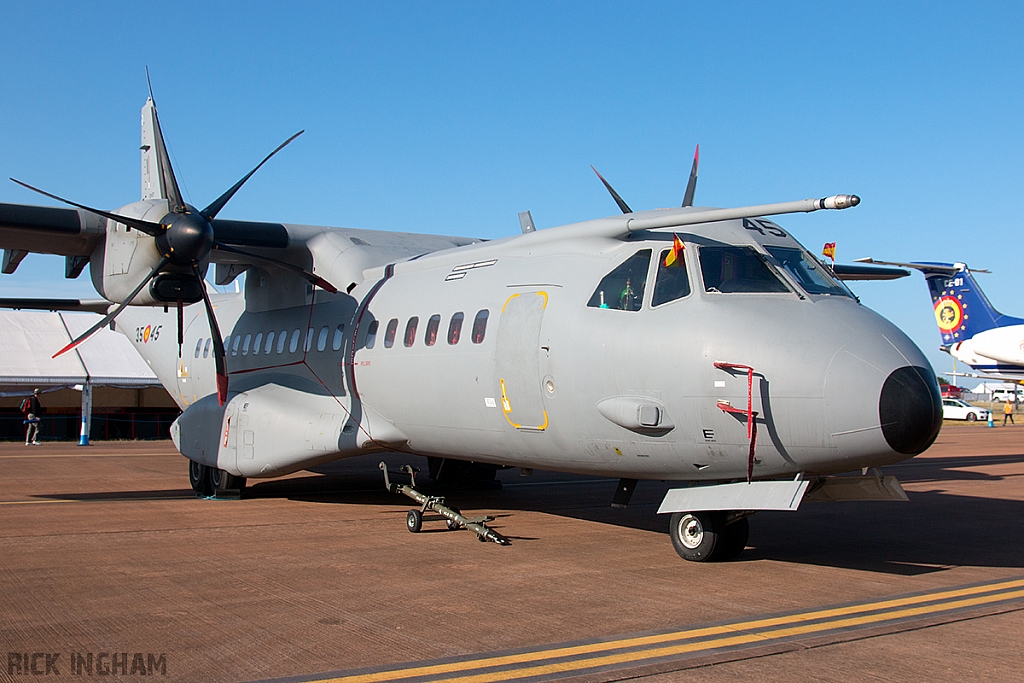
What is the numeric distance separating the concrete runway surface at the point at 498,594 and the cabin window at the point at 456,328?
7.38 feet

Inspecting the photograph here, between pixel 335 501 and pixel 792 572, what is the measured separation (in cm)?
743

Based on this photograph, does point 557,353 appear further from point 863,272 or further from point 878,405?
point 863,272

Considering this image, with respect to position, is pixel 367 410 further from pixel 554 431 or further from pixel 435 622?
pixel 435 622

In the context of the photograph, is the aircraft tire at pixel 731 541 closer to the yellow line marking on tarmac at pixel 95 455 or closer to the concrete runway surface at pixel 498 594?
the concrete runway surface at pixel 498 594

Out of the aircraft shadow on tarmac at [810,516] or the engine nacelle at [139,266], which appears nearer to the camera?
the aircraft shadow on tarmac at [810,516]

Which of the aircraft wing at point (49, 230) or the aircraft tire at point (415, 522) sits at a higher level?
the aircraft wing at point (49, 230)

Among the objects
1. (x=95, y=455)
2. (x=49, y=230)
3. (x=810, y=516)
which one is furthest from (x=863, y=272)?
(x=95, y=455)

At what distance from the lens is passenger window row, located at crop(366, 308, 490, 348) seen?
33.3 ft

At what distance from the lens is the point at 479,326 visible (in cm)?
1016

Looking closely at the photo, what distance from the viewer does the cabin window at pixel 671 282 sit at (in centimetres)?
832

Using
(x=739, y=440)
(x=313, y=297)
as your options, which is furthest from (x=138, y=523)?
(x=739, y=440)

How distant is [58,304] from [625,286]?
13.4 metres

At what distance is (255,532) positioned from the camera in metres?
10.7

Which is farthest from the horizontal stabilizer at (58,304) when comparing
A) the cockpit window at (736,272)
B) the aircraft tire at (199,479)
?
the cockpit window at (736,272)
